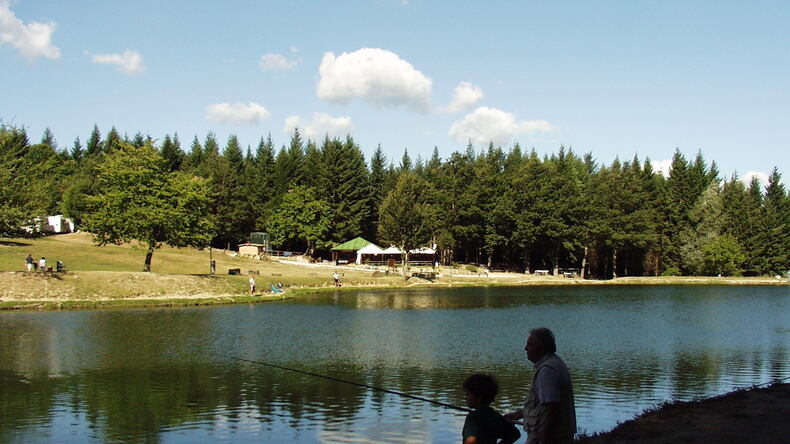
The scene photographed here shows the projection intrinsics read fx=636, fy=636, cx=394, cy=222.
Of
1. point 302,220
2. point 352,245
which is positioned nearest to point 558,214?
point 352,245

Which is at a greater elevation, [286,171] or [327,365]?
[286,171]

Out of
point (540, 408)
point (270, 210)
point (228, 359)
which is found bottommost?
point (228, 359)

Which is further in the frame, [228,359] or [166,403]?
[228,359]

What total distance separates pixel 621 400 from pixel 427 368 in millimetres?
7578

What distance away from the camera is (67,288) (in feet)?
159

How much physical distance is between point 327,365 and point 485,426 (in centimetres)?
1837

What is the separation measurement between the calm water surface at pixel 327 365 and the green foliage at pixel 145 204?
1507cm

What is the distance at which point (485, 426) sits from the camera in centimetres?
696

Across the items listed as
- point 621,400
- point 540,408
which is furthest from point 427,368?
point 540,408

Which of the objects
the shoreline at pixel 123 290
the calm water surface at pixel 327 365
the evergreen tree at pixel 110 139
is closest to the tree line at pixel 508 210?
the evergreen tree at pixel 110 139

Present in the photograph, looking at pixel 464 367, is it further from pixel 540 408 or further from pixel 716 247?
pixel 716 247

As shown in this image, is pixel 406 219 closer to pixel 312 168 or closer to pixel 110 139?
pixel 312 168

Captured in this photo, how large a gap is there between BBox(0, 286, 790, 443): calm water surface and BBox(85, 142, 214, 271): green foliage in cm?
1507

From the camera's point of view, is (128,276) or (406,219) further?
(406,219)
